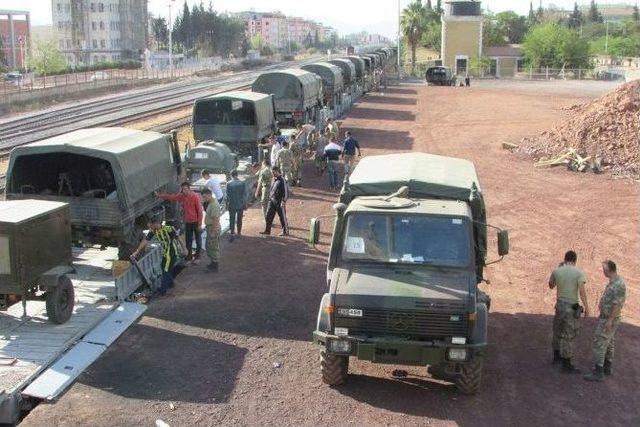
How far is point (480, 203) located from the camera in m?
10.2

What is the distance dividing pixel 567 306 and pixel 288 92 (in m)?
21.8

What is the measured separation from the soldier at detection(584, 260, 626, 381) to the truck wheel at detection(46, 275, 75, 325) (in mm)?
7031

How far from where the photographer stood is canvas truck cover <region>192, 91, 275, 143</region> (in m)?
23.5

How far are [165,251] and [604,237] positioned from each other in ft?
33.0

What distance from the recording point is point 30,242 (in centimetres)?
990

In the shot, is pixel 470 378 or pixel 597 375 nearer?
pixel 470 378

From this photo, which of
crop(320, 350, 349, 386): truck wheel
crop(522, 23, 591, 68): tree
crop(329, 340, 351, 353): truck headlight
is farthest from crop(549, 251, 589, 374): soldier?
crop(522, 23, 591, 68): tree

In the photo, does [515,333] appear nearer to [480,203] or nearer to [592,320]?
[592,320]

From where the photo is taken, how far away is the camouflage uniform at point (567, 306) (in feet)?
31.8

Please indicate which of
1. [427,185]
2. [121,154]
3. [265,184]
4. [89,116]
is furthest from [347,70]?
[427,185]

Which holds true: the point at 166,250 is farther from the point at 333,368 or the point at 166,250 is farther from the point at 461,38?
the point at 461,38

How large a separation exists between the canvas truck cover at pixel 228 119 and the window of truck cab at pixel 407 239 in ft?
48.4

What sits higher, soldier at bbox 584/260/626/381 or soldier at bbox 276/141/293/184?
soldier at bbox 276/141/293/184

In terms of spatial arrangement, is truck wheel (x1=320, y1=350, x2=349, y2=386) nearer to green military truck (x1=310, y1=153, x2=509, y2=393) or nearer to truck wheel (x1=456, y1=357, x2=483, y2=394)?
green military truck (x1=310, y1=153, x2=509, y2=393)
